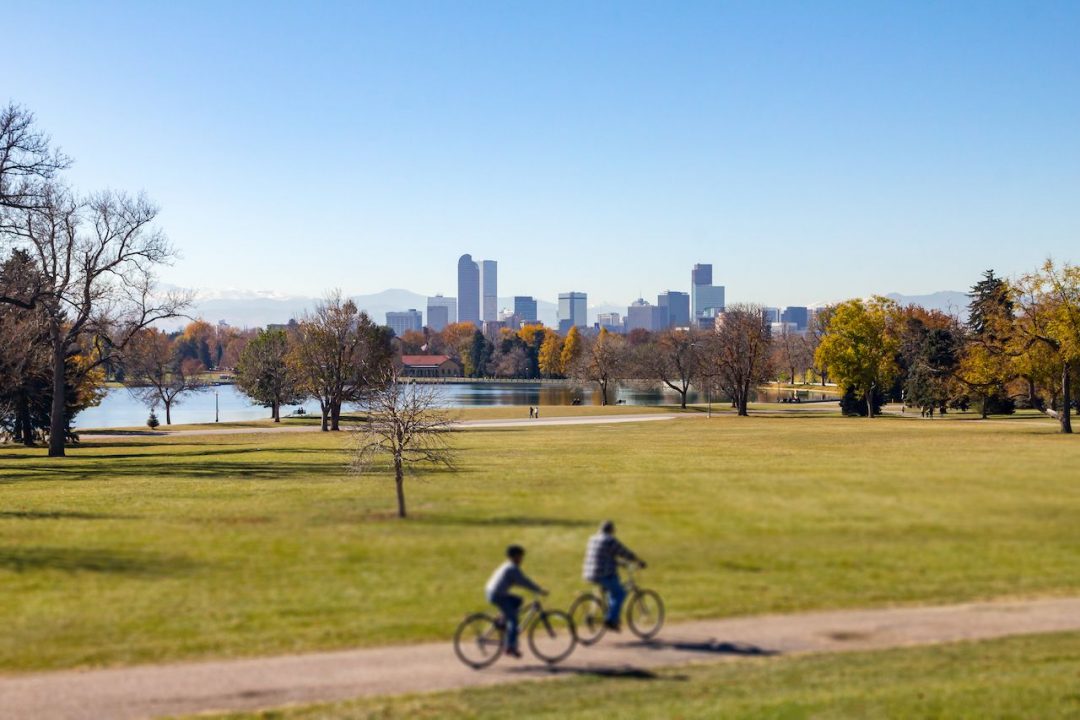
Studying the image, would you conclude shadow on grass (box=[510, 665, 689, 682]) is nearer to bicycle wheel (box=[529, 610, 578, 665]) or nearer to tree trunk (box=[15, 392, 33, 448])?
bicycle wheel (box=[529, 610, 578, 665])

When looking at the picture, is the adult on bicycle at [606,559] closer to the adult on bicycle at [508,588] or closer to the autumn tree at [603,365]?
the adult on bicycle at [508,588]

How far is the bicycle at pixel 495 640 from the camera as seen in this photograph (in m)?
15.7

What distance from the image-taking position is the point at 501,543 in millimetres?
24312

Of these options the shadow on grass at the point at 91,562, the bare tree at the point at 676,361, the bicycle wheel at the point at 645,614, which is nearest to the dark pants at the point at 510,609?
the bicycle wheel at the point at 645,614

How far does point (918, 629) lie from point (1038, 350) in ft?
162

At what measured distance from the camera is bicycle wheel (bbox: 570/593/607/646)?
16.7 meters

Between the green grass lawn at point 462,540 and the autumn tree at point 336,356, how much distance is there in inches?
1377

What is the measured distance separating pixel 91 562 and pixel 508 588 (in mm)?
13166

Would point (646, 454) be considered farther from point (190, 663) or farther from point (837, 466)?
point (190, 663)

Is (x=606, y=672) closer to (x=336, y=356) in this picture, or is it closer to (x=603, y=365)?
(x=336, y=356)

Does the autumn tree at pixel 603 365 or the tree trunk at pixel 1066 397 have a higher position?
the autumn tree at pixel 603 365

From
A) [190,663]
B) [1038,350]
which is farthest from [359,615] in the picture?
[1038,350]

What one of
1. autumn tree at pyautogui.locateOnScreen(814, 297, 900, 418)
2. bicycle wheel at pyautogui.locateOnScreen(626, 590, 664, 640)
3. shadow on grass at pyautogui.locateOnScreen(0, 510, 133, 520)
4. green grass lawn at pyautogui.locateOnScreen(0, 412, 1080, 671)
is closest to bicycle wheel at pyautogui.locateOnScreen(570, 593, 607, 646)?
bicycle wheel at pyautogui.locateOnScreen(626, 590, 664, 640)

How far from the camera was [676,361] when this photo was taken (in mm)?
114812
